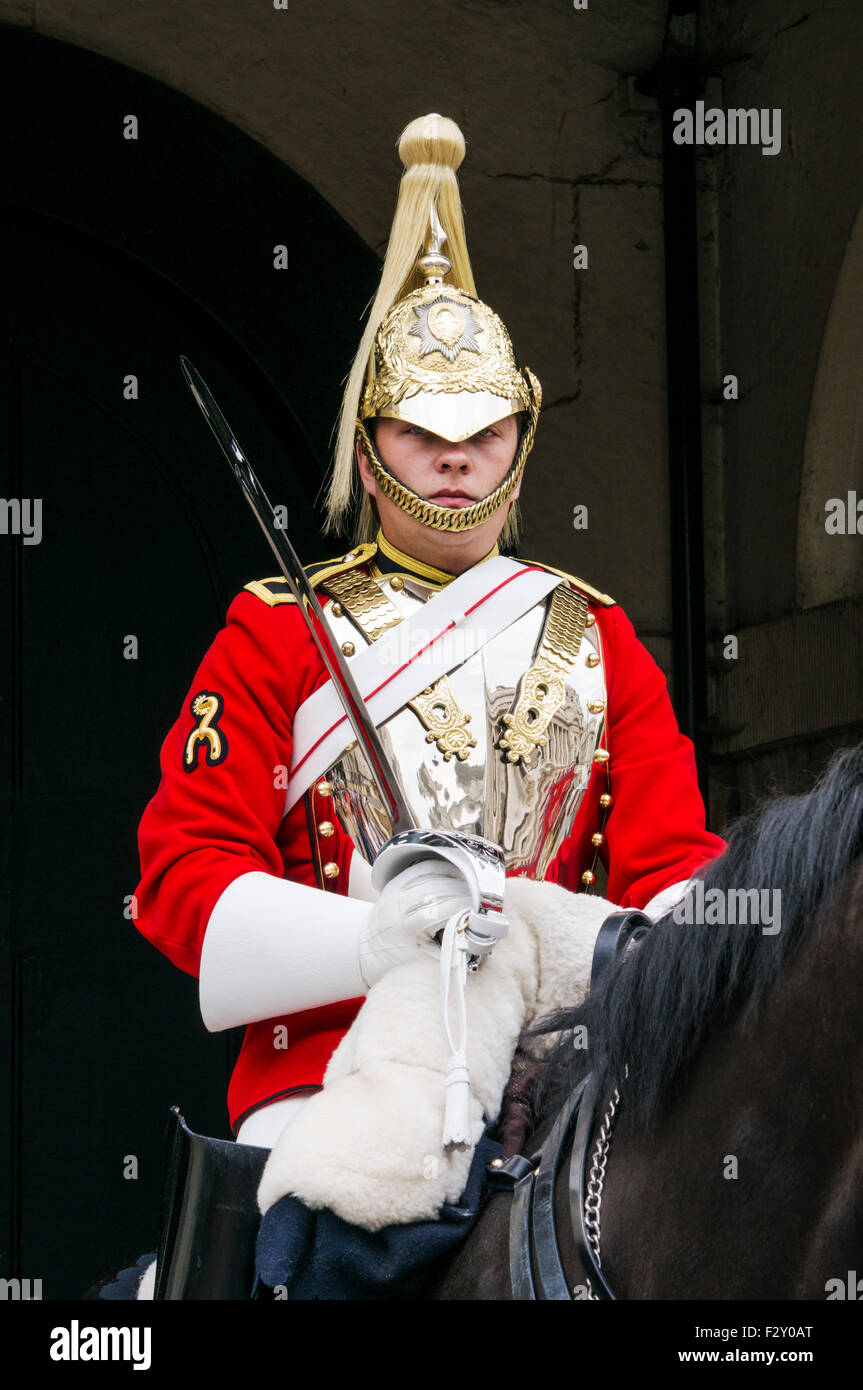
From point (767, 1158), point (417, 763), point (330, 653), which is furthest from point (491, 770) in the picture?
point (767, 1158)

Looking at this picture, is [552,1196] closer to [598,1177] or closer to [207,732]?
[598,1177]

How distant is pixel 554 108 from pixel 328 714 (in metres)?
2.20

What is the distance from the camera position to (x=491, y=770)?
213cm

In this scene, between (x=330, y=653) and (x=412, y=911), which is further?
(x=330, y=653)

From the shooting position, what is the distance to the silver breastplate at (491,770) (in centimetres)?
211

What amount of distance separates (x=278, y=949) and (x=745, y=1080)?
580 mm

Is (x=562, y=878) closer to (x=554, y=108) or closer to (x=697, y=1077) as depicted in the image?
(x=697, y=1077)

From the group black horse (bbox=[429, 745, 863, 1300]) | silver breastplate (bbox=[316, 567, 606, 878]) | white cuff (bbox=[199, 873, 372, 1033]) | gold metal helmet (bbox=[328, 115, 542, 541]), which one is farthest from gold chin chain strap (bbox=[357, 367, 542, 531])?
black horse (bbox=[429, 745, 863, 1300])

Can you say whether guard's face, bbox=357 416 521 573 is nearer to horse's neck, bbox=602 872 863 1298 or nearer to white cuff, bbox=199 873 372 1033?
white cuff, bbox=199 873 372 1033

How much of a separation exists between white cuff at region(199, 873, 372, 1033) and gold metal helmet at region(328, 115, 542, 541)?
52cm

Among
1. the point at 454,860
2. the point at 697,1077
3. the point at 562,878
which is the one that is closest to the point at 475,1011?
the point at 454,860

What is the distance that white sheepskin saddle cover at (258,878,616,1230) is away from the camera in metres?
1.60

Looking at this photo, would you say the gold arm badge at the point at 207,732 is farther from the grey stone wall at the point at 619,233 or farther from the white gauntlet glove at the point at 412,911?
the grey stone wall at the point at 619,233

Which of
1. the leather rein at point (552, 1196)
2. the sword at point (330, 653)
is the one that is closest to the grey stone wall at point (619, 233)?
the sword at point (330, 653)
